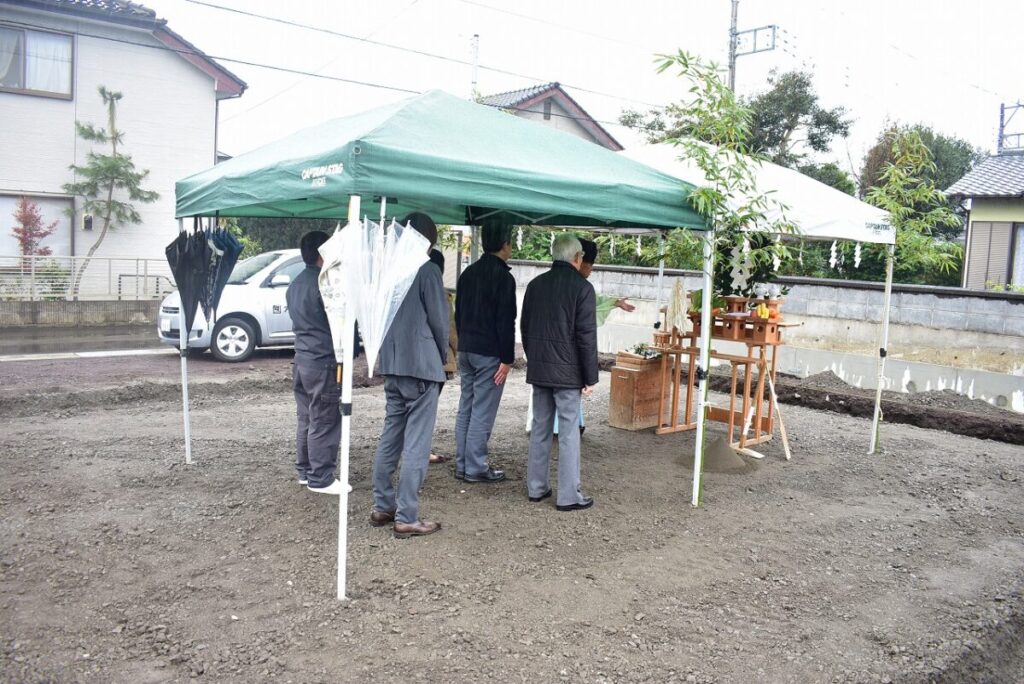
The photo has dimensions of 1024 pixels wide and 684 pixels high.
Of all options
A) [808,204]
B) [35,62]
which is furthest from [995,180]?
[35,62]

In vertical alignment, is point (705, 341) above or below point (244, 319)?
above

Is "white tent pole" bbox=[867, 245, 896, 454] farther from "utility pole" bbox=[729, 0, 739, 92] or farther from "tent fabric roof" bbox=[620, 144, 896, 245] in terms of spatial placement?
"utility pole" bbox=[729, 0, 739, 92]

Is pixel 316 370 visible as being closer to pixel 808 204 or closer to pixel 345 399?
pixel 345 399

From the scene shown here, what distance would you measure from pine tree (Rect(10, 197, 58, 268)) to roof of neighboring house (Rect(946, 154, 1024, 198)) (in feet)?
64.7

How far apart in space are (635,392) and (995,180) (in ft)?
54.8

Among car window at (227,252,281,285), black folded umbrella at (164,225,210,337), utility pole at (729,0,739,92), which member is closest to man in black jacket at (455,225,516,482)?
black folded umbrella at (164,225,210,337)

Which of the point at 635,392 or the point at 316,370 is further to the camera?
the point at 635,392

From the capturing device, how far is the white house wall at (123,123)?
1673cm

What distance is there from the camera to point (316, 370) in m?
5.05

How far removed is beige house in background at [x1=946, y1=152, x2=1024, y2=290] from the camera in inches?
761

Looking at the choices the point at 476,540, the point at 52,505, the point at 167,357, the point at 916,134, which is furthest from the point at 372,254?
the point at 167,357

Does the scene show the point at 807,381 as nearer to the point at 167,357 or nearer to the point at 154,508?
the point at 154,508

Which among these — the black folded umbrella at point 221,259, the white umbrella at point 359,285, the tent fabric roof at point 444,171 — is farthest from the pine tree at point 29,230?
the white umbrella at point 359,285

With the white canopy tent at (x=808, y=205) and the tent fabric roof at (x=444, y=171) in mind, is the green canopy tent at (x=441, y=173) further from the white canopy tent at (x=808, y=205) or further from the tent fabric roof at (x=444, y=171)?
the white canopy tent at (x=808, y=205)
